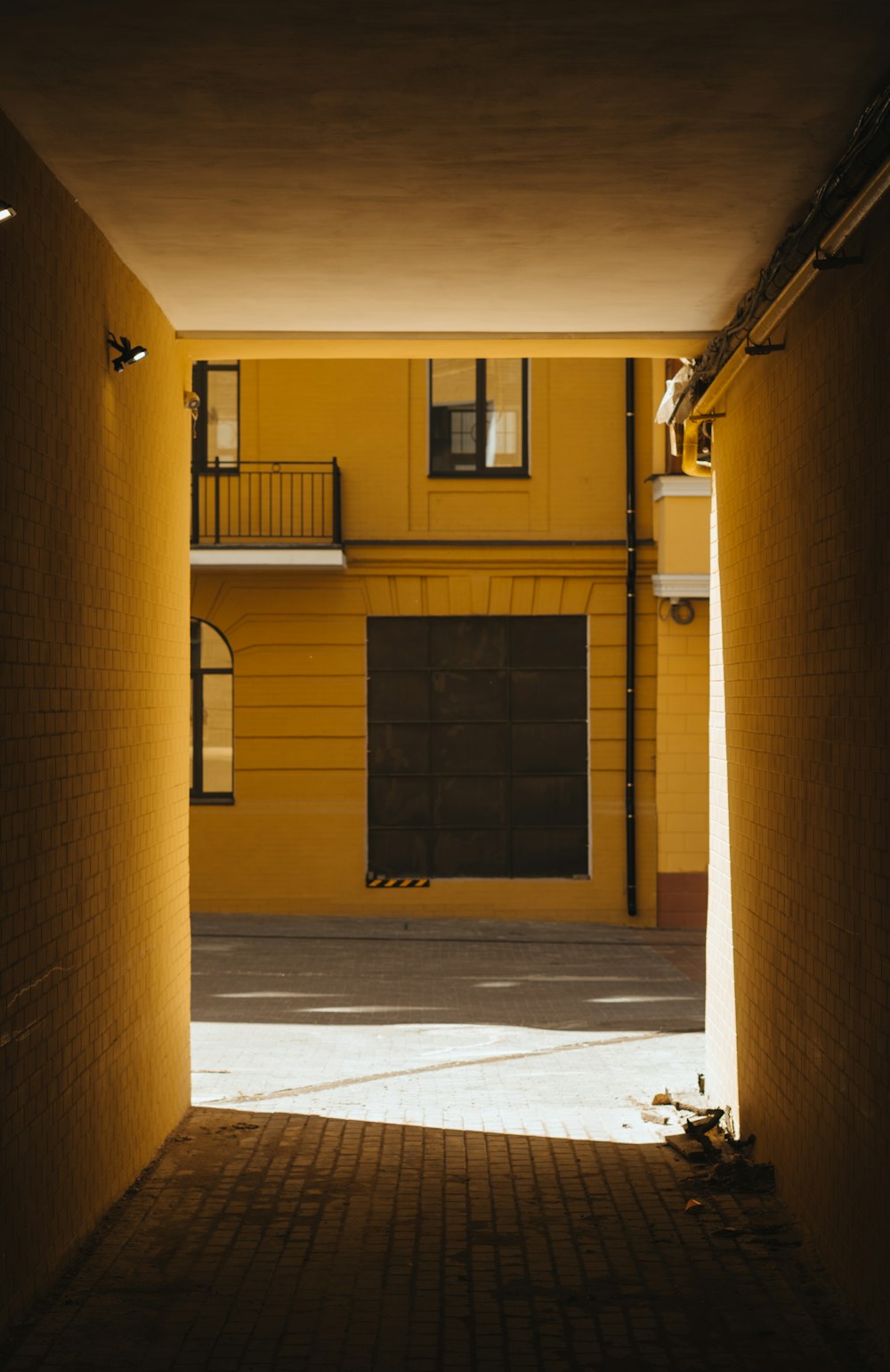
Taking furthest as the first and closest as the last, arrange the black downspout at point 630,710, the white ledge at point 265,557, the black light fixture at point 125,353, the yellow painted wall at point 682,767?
the black downspout at point 630,710 < the yellow painted wall at point 682,767 < the white ledge at point 265,557 < the black light fixture at point 125,353

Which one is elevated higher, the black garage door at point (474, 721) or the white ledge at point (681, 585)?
the white ledge at point (681, 585)

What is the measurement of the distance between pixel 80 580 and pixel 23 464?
958mm

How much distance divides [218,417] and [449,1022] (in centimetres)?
883

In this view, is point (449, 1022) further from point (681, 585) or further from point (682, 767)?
point (681, 585)

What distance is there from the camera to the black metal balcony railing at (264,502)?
17812 millimetres

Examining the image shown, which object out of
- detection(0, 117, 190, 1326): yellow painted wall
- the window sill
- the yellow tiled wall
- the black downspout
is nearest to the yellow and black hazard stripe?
the black downspout

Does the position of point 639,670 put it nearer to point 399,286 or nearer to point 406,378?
point 406,378

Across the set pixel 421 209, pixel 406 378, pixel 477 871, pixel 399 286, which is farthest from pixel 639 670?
pixel 421 209

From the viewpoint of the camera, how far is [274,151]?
19.2 feet

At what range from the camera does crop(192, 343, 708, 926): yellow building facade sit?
1775 cm

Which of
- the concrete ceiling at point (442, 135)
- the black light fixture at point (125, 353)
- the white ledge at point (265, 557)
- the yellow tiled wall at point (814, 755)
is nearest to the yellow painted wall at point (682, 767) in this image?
Result: the white ledge at point (265, 557)

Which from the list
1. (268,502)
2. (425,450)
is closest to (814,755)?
(425,450)

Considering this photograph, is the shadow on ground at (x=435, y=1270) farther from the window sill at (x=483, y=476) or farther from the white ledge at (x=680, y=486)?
the window sill at (x=483, y=476)

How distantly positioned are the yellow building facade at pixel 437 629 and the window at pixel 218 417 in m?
0.03
